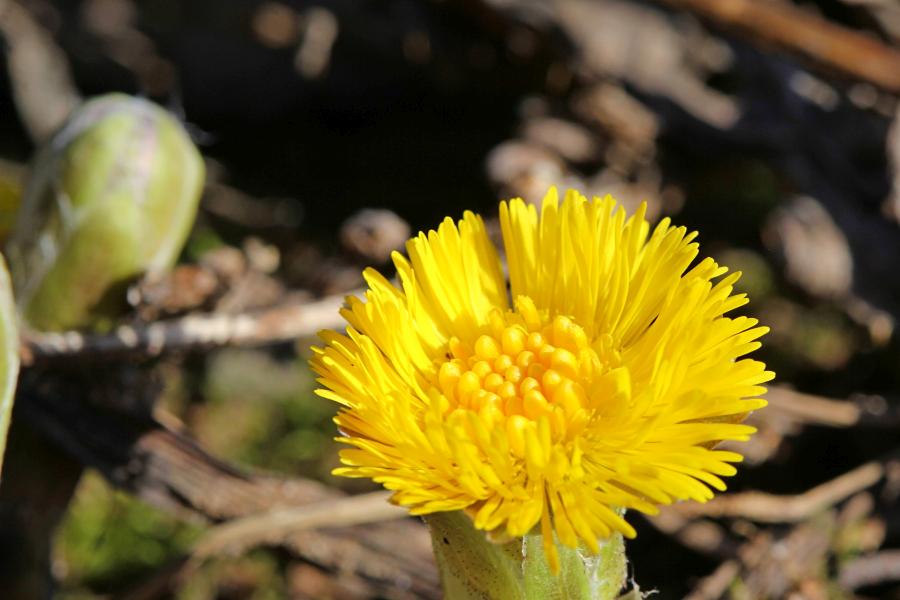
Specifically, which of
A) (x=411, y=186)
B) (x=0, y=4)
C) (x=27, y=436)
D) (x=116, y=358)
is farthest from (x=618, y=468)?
(x=0, y=4)

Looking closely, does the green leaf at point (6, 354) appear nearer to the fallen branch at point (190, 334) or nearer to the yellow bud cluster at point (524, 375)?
the fallen branch at point (190, 334)

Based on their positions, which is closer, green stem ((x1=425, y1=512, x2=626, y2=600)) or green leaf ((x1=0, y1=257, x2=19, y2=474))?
green stem ((x1=425, y1=512, x2=626, y2=600))

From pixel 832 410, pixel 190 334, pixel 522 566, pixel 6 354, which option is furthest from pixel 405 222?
pixel 522 566

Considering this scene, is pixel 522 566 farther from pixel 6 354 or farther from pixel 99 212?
pixel 99 212

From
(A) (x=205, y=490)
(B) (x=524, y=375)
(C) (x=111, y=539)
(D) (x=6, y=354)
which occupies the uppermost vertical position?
(B) (x=524, y=375)

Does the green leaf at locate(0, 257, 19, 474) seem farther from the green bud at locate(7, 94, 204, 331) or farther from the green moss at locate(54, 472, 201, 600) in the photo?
the green moss at locate(54, 472, 201, 600)

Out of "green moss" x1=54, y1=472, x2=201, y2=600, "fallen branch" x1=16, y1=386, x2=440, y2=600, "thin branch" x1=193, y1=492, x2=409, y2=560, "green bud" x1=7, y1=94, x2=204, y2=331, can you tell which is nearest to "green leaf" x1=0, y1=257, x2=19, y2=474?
"green bud" x1=7, y1=94, x2=204, y2=331

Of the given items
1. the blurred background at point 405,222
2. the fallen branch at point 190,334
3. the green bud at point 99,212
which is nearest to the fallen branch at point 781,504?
the blurred background at point 405,222
